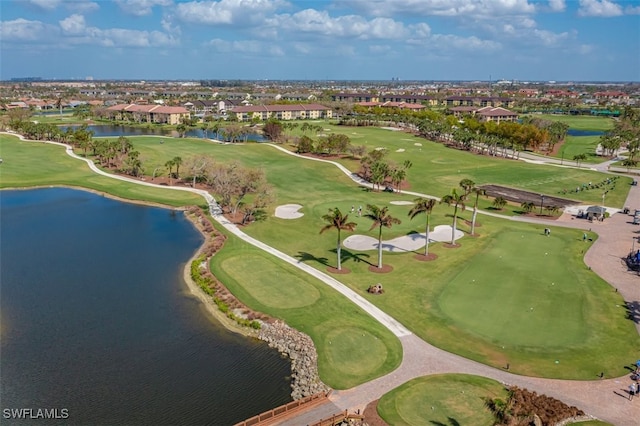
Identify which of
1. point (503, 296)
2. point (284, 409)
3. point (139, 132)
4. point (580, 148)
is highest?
point (580, 148)

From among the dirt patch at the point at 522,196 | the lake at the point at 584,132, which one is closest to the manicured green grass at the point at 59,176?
the dirt patch at the point at 522,196

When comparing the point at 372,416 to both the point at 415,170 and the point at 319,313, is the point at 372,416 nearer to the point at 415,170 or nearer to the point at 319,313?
the point at 319,313

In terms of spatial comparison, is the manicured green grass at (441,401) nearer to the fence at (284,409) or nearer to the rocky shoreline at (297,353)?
the fence at (284,409)

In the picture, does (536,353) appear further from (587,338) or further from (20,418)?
(20,418)

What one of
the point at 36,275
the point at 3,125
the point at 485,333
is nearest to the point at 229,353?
the point at 485,333

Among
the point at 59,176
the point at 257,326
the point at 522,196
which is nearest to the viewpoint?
the point at 257,326

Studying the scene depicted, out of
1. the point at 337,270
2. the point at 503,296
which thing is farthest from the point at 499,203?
the point at 337,270
